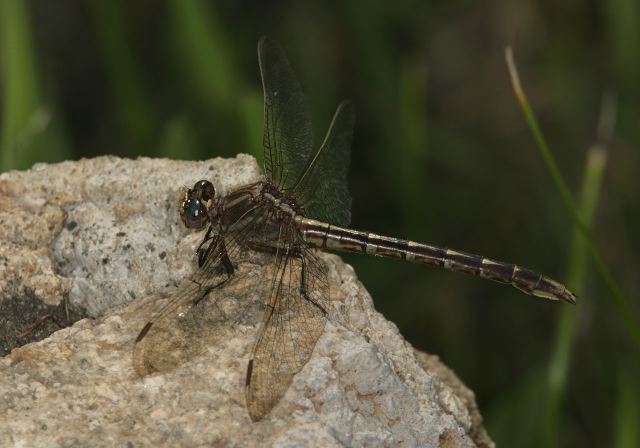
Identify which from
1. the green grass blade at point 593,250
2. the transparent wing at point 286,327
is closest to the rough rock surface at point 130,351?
the transparent wing at point 286,327

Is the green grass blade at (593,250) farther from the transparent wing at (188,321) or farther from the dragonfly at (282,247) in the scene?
the transparent wing at (188,321)

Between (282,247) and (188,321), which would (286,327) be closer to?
(188,321)

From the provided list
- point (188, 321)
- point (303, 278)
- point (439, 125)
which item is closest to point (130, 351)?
point (188, 321)

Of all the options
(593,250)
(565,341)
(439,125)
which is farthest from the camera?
(439,125)

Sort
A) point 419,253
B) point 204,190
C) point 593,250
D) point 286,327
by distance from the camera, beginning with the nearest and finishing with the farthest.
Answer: point 286,327
point 204,190
point 593,250
point 419,253

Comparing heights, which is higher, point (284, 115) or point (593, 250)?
point (284, 115)

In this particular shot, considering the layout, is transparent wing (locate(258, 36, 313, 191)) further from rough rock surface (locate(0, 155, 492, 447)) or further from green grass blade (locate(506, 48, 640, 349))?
green grass blade (locate(506, 48, 640, 349))

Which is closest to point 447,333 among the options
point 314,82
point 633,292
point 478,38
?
point 633,292
